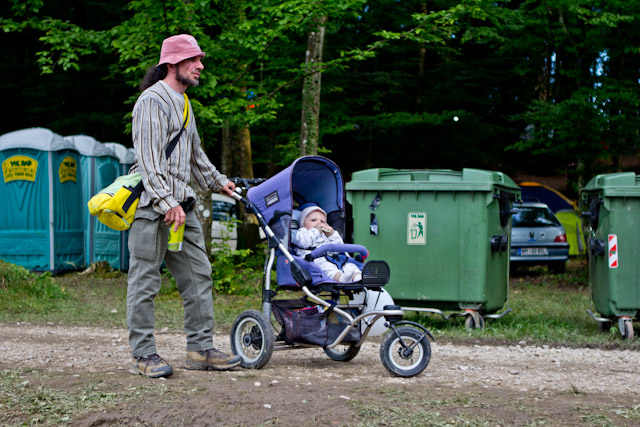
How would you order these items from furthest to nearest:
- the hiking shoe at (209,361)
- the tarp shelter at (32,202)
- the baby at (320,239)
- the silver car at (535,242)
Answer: the silver car at (535,242)
the tarp shelter at (32,202)
the baby at (320,239)
the hiking shoe at (209,361)

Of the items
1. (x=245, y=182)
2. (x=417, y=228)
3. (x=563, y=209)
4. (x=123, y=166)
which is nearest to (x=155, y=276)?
(x=245, y=182)

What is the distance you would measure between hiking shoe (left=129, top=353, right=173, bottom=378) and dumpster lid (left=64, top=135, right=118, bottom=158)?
36.7ft

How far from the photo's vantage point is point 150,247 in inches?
205

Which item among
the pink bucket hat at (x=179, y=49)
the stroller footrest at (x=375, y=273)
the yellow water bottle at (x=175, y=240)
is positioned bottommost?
the stroller footrest at (x=375, y=273)

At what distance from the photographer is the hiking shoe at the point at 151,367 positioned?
16.9ft

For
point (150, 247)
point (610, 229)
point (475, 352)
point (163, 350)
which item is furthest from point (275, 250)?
point (610, 229)

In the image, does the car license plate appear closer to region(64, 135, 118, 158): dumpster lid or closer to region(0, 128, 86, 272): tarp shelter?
region(64, 135, 118, 158): dumpster lid

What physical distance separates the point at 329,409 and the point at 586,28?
12294mm

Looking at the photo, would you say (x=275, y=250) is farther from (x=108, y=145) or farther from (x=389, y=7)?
(x=389, y=7)

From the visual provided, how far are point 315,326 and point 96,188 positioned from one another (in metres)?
10.8

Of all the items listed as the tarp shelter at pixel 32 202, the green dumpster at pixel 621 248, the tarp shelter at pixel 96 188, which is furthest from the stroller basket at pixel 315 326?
the tarp shelter at pixel 96 188

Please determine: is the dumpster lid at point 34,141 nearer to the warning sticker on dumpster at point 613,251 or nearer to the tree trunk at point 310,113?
the tree trunk at point 310,113

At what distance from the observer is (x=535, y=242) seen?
16.0m

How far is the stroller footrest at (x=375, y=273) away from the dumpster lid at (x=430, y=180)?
3225mm
